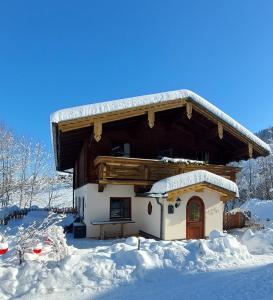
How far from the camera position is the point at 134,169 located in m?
14.3

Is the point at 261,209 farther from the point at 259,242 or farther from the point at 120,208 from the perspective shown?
the point at 259,242

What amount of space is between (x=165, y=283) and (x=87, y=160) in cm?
874

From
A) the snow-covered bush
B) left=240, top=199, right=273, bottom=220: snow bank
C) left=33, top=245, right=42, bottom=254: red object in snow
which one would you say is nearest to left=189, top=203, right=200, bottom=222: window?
the snow-covered bush

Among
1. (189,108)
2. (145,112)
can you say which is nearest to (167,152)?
(189,108)

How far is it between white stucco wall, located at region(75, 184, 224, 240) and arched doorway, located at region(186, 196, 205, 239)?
0.21 metres

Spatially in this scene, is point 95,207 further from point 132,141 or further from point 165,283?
point 165,283

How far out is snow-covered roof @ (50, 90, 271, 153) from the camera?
12192 mm

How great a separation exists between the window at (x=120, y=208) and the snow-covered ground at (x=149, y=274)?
5.73 metres

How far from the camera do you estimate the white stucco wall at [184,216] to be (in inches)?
520

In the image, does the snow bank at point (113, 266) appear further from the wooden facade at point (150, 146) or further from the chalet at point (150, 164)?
the wooden facade at point (150, 146)

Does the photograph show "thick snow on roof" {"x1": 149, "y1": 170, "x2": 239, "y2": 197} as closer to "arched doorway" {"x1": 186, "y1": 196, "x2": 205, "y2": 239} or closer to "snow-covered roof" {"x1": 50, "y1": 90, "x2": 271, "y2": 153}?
"arched doorway" {"x1": 186, "y1": 196, "x2": 205, "y2": 239}

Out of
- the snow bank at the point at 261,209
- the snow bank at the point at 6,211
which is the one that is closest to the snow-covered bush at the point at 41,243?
the snow bank at the point at 6,211

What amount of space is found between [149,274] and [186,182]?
5.94m

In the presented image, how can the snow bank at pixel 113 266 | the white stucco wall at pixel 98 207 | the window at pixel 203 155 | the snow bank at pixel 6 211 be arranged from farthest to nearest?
1. the snow bank at pixel 6 211
2. the window at pixel 203 155
3. the white stucco wall at pixel 98 207
4. the snow bank at pixel 113 266
